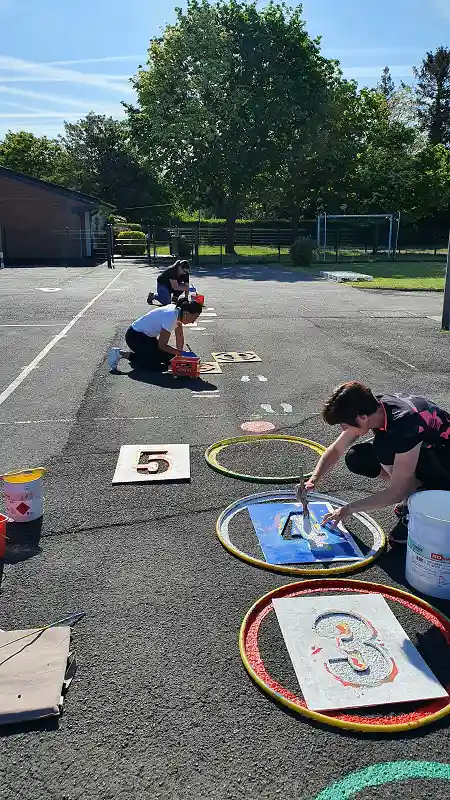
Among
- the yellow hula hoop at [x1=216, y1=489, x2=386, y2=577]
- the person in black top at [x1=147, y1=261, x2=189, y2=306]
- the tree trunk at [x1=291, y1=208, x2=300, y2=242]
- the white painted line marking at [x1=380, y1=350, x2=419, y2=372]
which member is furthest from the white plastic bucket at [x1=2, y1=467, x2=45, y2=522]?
the tree trunk at [x1=291, y1=208, x2=300, y2=242]

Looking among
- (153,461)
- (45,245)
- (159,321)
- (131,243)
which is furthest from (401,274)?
(153,461)

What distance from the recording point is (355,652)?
338 cm

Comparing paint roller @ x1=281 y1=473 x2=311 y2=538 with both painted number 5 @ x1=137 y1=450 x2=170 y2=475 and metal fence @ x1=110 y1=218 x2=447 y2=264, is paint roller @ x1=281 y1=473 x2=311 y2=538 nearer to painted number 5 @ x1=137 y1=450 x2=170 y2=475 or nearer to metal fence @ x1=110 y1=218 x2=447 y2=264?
painted number 5 @ x1=137 y1=450 x2=170 y2=475

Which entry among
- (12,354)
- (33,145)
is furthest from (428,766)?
(33,145)

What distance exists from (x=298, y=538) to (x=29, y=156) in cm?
6073

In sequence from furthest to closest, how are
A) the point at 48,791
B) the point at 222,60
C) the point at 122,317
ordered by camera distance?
the point at 222,60 → the point at 122,317 → the point at 48,791

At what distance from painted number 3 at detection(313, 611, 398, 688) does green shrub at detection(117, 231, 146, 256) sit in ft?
114

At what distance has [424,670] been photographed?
3248mm

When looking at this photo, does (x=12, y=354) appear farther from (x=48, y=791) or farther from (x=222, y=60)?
(x=222, y=60)

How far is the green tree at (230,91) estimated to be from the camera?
1362 inches

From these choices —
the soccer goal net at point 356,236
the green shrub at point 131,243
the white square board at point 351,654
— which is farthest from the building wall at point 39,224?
the white square board at point 351,654

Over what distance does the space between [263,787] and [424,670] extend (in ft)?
3.62

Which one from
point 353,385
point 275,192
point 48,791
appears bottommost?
point 48,791

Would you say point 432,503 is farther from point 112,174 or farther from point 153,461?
point 112,174
